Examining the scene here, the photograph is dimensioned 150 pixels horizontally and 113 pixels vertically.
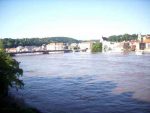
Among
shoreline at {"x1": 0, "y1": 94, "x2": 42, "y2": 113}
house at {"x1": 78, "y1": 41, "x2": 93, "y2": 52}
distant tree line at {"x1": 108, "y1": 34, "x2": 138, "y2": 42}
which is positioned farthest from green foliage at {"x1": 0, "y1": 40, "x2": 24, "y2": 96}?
distant tree line at {"x1": 108, "y1": 34, "x2": 138, "y2": 42}

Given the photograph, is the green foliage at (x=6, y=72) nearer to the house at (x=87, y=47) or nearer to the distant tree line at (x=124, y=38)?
the house at (x=87, y=47)

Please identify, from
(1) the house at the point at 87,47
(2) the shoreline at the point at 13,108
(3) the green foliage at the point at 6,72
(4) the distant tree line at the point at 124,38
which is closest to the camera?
(2) the shoreline at the point at 13,108

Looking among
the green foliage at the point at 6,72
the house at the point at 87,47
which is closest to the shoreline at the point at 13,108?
the green foliage at the point at 6,72

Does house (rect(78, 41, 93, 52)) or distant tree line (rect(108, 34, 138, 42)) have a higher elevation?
distant tree line (rect(108, 34, 138, 42))

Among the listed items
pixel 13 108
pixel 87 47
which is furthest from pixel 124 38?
pixel 13 108

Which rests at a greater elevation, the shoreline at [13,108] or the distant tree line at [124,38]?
the distant tree line at [124,38]

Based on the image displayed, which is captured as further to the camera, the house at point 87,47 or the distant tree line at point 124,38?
the distant tree line at point 124,38

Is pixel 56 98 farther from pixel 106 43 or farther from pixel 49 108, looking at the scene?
pixel 106 43

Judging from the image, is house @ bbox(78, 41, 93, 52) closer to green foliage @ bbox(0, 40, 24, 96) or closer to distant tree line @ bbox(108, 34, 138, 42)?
distant tree line @ bbox(108, 34, 138, 42)

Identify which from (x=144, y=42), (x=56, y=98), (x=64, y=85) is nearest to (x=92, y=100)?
(x=56, y=98)

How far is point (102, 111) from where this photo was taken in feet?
61.3

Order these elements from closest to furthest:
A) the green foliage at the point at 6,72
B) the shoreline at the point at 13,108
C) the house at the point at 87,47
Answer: the shoreline at the point at 13,108 < the green foliage at the point at 6,72 < the house at the point at 87,47

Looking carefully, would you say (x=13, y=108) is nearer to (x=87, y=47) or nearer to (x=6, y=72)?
(x=6, y=72)

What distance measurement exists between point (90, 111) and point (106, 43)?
4937 inches
